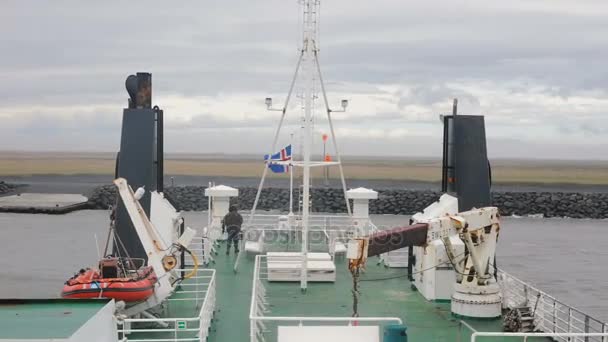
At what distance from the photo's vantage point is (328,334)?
27.3 feet

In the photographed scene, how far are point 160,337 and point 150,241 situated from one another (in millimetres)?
1389

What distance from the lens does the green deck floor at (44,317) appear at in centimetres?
579

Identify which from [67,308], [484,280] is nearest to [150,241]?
[67,308]

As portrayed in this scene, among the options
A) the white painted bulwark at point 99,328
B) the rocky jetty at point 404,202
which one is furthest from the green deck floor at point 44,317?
the rocky jetty at point 404,202

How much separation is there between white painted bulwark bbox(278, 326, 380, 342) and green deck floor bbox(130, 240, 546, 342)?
1508 millimetres

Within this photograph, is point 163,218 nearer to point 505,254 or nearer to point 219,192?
point 219,192

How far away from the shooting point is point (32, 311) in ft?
21.6

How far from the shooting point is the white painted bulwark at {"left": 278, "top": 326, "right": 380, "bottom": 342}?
832 cm

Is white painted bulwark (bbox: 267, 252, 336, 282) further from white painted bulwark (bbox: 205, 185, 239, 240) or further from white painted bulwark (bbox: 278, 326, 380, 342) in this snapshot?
white painted bulwark (bbox: 205, 185, 239, 240)

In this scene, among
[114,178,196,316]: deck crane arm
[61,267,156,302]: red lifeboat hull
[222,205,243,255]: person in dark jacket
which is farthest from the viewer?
[222,205,243,255]: person in dark jacket

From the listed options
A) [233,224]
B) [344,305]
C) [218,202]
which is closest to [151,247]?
[344,305]

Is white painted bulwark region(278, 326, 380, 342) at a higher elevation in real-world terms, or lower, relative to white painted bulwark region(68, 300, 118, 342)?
lower

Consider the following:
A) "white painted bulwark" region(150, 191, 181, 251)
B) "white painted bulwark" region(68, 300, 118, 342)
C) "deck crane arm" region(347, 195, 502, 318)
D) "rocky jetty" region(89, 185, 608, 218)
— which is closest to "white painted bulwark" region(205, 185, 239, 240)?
"white painted bulwark" region(150, 191, 181, 251)

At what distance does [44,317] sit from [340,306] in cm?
650
